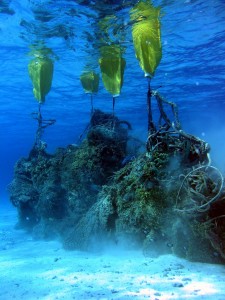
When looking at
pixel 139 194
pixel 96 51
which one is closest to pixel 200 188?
pixel 139 194

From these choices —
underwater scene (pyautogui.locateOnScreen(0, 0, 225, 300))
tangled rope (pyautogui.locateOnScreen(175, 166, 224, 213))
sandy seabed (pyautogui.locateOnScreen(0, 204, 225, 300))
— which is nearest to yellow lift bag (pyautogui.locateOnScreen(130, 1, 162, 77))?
underwater scene (pyautogui.locateOnScreen(0, 0, 225, 300))

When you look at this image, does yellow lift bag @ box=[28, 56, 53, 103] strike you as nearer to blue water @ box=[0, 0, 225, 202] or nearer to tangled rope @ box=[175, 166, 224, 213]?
blue water @ box=[0, 0, 225, 202]

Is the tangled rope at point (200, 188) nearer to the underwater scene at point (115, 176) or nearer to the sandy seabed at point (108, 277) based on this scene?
the underwater scene at point (115, 176)

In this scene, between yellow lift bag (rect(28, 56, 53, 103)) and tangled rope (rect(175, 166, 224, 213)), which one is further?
yellow lift bag (rect(28, 56, 53, 103))

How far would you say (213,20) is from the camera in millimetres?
14125

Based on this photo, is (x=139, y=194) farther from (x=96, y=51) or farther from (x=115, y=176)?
(x=96, y=51)

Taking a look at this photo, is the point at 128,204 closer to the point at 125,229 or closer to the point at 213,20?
the point at 125,229

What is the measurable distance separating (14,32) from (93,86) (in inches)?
223

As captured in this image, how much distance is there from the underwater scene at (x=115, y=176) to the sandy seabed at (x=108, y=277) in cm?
3

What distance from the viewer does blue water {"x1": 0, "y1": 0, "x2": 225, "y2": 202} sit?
40.1ft

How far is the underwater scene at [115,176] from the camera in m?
5.88

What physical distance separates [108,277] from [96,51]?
14549 mm

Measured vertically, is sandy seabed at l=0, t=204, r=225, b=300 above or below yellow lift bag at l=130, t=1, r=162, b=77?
below

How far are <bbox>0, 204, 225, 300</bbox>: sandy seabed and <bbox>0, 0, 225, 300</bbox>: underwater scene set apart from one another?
1.3 inches
